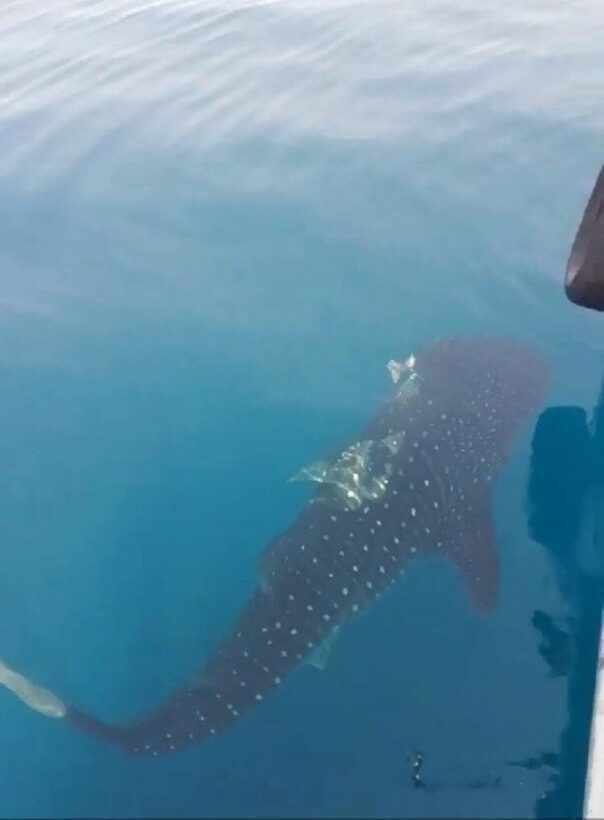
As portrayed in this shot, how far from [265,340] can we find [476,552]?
2326mm

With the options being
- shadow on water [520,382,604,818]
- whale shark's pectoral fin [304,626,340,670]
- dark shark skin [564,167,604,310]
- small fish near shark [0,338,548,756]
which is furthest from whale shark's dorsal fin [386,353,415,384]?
whale shark's pectoral fin [304,626,340,670]

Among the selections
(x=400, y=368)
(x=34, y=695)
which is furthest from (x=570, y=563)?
(x=34, y=695)

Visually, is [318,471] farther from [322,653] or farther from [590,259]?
[590,259]

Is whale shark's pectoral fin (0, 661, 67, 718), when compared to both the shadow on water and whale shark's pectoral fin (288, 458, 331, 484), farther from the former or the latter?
the shadow on water

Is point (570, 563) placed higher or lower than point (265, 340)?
lower

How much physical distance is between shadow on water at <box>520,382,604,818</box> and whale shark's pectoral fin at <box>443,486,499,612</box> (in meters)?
0.28

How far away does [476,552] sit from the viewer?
496 cm

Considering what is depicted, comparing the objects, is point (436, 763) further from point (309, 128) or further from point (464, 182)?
point (309, 128)

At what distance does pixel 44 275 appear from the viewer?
713cm

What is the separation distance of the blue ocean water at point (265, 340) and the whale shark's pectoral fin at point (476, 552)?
0.11 m

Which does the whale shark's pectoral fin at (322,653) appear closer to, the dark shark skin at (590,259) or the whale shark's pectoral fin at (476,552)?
the whale shark's pectoral fin at (476,552)

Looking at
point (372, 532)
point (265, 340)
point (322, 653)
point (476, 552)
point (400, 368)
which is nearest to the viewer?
point (322, 653)

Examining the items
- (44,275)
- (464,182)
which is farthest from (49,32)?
(464,182)

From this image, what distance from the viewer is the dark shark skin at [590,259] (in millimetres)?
4246
